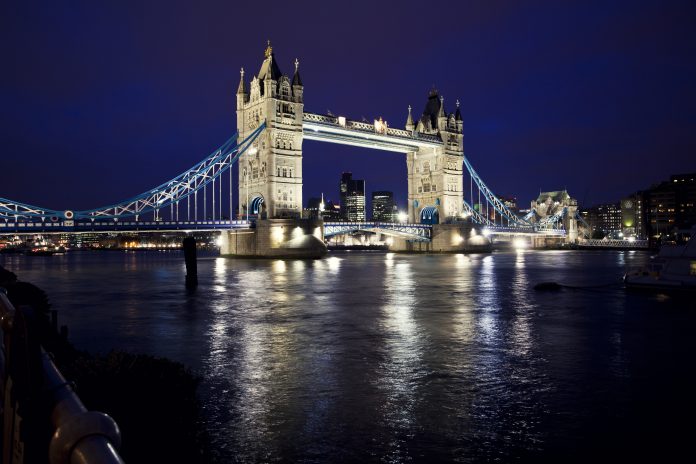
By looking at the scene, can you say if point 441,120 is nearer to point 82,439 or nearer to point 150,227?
point 150,227

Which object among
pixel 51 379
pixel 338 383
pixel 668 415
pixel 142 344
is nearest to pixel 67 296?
pixel 142 344

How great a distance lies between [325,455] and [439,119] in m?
100

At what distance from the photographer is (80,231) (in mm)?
63656

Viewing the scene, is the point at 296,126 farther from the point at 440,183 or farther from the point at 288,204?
the point at 440,183

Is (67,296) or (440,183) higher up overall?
(440,183)

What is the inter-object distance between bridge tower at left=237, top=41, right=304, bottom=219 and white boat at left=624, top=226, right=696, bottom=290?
156 feet

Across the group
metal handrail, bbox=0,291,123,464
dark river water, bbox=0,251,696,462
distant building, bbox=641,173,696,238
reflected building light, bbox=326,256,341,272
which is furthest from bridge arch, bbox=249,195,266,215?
distant building, bbox=641,173,696,238

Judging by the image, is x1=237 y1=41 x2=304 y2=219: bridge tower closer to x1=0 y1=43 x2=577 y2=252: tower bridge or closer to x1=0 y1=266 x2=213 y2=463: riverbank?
x1=0 y1=43 x2=577 y2=252: tower bridge

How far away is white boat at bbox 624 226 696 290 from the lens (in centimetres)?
3259

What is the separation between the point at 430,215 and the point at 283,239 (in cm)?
4243

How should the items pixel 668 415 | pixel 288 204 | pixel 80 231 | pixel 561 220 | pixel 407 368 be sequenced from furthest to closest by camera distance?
pixel 561 220, pixel 288 204, pixel 80 231, pixel 407 368, pixel 668 415

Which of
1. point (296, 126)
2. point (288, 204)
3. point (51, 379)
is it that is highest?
point (296, 126)

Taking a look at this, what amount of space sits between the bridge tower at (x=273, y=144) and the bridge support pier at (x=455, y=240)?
3400 centimetres

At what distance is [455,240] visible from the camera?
102375mm
